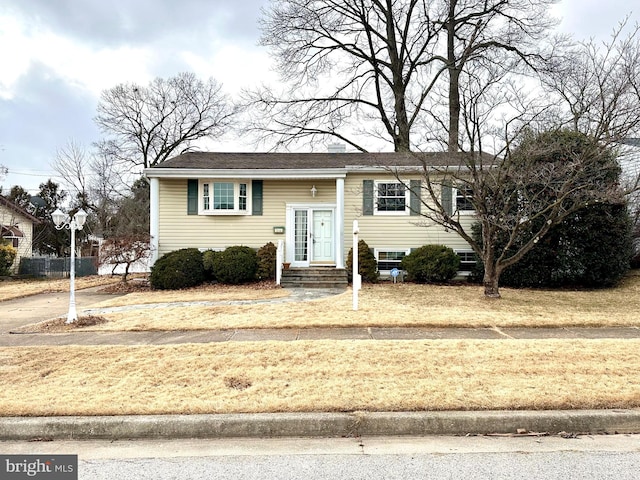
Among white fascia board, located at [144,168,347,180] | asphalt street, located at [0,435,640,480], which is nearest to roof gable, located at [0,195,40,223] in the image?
white fascia board, located at [144,168,347,180]

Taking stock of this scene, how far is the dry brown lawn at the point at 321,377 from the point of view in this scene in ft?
12.9

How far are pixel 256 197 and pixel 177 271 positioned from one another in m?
3.77

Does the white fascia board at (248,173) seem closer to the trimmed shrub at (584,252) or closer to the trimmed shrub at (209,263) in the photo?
the trimmed shrub at (209,263)

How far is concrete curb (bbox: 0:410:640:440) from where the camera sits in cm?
362

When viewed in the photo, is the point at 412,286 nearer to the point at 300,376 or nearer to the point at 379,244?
the point at 379,244

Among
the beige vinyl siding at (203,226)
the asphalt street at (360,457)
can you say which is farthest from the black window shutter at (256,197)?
the asphalt street at (360,457)

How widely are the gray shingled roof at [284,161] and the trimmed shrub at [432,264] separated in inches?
112

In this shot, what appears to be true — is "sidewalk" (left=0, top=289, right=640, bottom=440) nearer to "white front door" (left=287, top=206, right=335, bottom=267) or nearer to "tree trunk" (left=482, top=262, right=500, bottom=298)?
"tree trunk" (left=482, top=262, right=500, bottom=298)

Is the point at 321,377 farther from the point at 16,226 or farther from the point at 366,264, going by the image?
the point at 16,226

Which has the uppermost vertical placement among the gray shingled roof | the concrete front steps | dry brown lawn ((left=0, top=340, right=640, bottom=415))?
the gray shingled roof

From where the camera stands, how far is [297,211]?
48.3ft

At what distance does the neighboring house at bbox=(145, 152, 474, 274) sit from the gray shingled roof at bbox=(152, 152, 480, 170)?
120mm

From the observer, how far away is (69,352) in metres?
5.60

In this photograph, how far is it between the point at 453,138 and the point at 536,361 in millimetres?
7117
